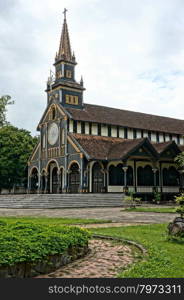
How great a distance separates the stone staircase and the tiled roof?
34.9ft

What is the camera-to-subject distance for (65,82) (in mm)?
41344

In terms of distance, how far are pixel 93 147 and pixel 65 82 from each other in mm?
9875

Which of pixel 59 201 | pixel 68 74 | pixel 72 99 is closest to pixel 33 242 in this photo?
pixel 59 201

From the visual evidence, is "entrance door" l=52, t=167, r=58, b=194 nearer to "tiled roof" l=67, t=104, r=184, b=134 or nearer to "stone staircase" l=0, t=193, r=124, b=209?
"tiled roof" l=67, t=104, r=184, b=134

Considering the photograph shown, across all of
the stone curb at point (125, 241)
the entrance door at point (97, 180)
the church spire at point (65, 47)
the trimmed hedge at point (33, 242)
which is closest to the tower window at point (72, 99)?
the church spire at point (65, 47)

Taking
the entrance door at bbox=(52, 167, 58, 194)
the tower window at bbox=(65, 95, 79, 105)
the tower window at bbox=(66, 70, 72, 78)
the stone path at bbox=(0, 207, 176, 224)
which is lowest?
the stone path at bbox=(0, 207, 176, 224)

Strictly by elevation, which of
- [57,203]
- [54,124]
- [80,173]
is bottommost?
[57,203]

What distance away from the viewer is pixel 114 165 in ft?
121

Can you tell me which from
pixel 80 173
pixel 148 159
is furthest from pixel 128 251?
pixel 148 159

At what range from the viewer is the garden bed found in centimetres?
577

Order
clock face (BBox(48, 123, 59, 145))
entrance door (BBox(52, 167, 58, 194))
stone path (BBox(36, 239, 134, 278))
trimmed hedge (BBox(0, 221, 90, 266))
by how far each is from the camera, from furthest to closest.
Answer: entrance door (BBox(52, 167, 58, 194)) < clock face (BBox(48, 123, 59, 145)) < stone path (BBox(36, 239, 134, 278)) < trimmed hedge (BBox(0, 221, 90, 266))

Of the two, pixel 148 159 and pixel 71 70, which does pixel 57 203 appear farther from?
pixel 71 70

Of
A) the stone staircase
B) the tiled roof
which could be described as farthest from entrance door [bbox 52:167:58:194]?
the stone staircase

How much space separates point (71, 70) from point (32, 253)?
38.9m
